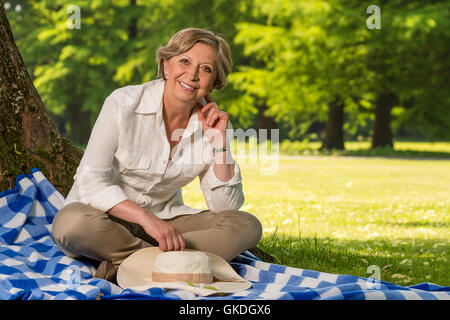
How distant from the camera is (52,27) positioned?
962 inches

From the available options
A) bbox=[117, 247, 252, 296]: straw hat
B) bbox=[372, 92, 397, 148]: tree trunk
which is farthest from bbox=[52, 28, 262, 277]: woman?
bbox=[372, 92, 397, 148]: tree trunk

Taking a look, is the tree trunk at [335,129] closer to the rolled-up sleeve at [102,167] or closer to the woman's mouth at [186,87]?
the woman's mouth at [186,87]

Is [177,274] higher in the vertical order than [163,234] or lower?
lower

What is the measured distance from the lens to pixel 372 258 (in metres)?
4.66

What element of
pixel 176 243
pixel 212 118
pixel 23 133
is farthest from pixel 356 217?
pixel 176 243

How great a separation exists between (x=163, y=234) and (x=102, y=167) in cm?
53

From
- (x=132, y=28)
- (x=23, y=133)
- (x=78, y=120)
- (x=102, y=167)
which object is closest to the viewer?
(x=102, y=167)

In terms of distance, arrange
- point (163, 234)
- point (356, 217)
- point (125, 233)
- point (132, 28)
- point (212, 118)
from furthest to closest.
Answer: point (132, 28)
point (356, 217)
point (212, 118)
point (125, 233)
point (163, 234)

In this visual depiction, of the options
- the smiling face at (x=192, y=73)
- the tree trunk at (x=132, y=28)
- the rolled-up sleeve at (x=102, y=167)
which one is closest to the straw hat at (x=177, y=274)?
the rolled-up sleeve at (x=102, y=167)

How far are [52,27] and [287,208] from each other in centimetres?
1908

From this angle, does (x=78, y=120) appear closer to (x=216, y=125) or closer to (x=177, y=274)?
(x=216, y=125)

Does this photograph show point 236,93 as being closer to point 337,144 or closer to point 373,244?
point 337,144

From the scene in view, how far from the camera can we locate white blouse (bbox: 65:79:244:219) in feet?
11.0
